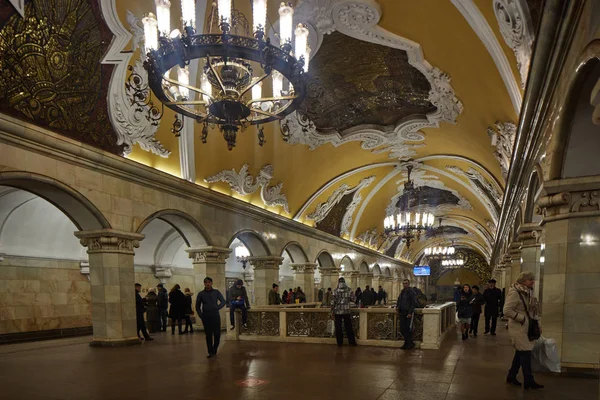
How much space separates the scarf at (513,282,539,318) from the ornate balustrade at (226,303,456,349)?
317 cm

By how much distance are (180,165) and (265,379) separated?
6059mm

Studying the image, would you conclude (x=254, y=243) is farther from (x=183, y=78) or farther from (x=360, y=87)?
(x=183, y=78)

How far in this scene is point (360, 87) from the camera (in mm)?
10469

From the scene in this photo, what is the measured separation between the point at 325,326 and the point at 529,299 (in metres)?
4.71

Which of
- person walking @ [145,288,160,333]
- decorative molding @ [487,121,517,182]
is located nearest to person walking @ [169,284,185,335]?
person walking @ [145,288,160,333]

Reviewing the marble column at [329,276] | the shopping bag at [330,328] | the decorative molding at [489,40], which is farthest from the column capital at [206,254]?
the marble column at [329,276]

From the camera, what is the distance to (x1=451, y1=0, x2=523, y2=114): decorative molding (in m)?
6.22

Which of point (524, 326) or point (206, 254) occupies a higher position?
point (206, 254)

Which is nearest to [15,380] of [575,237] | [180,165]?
[180,165]

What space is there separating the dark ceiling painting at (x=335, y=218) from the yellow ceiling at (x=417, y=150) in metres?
0.96

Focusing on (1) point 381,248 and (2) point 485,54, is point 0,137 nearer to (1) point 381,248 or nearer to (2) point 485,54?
(2) point 485,54

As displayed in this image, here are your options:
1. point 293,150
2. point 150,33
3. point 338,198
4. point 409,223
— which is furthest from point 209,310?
point 409,223

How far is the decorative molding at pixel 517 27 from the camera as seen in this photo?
5.10 meters

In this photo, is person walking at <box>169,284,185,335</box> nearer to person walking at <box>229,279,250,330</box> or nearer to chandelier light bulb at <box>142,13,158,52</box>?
person walking at <box>229,279,250,330</box>
